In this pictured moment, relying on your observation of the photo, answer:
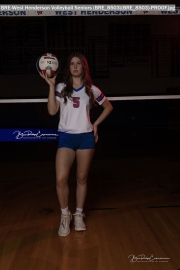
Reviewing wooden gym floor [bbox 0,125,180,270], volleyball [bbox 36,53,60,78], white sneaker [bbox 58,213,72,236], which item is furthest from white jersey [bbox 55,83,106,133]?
wooden gym floor [bbox 0,125,180,270]

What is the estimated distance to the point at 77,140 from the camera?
3.43 m

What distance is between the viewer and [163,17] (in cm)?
1239

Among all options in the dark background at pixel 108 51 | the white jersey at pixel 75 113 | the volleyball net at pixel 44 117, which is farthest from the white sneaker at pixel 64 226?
the dark background at pixel 108 51

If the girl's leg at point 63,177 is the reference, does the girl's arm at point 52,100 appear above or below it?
above

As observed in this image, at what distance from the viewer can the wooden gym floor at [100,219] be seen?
9.46 feet

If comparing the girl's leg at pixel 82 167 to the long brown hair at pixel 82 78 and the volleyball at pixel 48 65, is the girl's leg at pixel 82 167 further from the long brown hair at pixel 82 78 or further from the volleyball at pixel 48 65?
the volleyball at pixel 48 65

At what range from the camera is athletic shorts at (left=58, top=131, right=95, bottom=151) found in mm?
3420

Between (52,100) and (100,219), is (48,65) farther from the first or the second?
(100,219)

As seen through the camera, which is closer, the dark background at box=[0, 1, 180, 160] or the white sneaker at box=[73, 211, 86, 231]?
the white sneaker at box=[73, 211, 86, 231]

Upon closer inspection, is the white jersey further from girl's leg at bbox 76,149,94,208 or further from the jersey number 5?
girl's leg at bbox 76,149,94,208

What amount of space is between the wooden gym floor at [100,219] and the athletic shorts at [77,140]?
0.72 m

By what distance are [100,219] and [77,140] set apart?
0.85 metres

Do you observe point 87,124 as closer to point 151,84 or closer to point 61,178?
point 61,178

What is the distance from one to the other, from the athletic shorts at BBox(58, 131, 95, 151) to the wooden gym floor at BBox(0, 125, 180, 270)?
0.72m
